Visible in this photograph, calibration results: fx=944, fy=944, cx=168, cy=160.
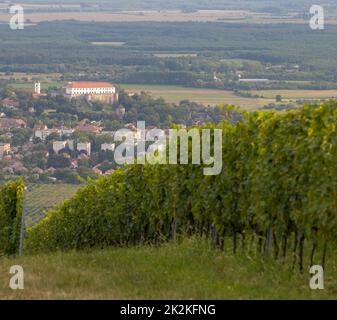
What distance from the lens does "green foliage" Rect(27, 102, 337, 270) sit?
8.29 m

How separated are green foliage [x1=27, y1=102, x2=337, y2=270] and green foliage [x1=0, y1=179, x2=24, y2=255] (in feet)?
10.2

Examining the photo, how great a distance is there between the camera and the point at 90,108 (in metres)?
55.9

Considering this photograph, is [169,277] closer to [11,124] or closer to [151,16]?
[11,124]

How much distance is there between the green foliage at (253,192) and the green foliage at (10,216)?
3.10 m

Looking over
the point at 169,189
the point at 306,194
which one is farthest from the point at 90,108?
the point at 306,194

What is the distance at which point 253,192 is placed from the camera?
9.35 m

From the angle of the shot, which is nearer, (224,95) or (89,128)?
(89,128)

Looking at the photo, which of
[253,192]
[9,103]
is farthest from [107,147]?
[253,192]

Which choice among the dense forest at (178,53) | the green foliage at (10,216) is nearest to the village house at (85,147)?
the green foliage at (10,216)

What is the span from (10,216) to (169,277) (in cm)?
914

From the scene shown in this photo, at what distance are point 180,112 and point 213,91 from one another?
17104 mm
